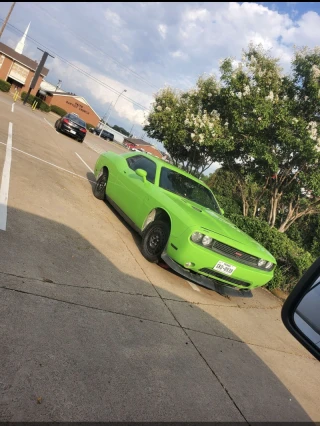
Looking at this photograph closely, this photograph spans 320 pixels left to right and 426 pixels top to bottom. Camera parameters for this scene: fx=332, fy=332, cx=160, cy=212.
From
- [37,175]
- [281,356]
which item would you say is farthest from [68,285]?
[37,175]

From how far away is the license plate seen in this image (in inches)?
168

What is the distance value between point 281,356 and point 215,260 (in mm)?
1403

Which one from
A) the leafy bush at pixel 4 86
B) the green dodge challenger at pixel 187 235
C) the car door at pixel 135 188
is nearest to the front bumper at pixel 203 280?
the green dodge challenger at pixel 187 235

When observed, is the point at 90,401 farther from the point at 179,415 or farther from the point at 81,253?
the point at 81,253

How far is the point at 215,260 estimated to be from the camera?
4215mm

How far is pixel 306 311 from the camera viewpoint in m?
1.74

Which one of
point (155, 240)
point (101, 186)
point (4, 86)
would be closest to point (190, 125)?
point (101, 186)

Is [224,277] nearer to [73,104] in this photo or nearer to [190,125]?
[190,125]

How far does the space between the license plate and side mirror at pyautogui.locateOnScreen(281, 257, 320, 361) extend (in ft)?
8.03

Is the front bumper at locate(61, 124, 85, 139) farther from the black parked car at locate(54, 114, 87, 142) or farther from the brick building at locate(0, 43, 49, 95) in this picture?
the brick building at locate(0, 43, 49, 95)

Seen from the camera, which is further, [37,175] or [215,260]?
[37,175]

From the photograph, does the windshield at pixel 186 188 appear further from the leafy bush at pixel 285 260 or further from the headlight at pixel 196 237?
the leafy bush at pixel 285 260

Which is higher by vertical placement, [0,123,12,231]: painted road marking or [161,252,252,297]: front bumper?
[161,252,252,297]: front bumper

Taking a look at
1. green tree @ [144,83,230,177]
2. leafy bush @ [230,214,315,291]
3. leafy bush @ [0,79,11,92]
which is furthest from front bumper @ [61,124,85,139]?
leafy bush @ [0,79,11,92]
